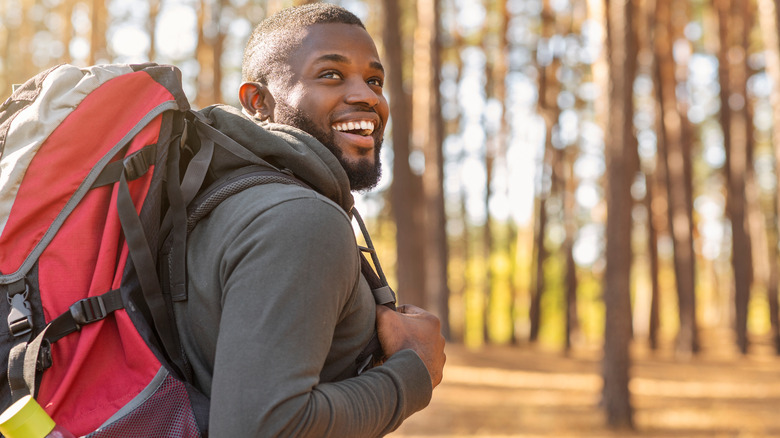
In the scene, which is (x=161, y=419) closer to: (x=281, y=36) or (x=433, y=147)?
(x=281, y=36)

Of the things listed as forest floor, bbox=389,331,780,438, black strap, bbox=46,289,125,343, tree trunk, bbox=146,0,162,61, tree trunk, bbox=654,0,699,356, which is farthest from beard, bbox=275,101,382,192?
tree trunk, bbox=654,0,699,356

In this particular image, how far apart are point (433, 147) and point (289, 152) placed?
1263 cm

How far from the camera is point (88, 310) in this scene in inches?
61.8

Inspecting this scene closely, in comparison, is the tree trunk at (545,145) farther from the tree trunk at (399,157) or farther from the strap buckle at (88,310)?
the strap buckle at (88,310)

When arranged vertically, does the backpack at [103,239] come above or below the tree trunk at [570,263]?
above

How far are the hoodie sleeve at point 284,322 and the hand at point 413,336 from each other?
247mm

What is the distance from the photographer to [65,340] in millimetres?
1572

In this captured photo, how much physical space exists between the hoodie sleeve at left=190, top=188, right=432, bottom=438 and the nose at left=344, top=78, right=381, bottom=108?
1.97 ft

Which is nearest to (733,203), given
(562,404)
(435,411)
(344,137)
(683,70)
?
(683,70)

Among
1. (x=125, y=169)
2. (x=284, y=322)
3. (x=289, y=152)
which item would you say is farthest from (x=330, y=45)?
(x=284, y=322)

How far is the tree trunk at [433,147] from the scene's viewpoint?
14445mm

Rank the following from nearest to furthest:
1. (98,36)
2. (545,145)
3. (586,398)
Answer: (586,398)
(98,36)
(545,145)

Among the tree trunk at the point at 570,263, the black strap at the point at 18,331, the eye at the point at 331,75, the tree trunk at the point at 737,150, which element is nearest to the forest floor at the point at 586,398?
the tree trunk at the point at 737,150

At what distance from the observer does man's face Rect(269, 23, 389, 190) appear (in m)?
2.11
